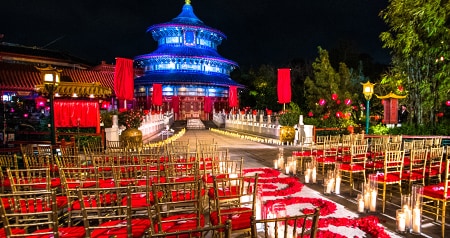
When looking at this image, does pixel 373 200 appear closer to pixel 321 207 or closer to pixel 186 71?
pixel 321 207

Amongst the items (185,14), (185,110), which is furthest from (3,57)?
(185,14)

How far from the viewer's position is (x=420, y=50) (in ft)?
40.4

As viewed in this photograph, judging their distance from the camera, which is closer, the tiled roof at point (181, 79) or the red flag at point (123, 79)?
the red flag at point (123, 79)

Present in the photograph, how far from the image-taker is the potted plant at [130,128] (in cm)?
1271

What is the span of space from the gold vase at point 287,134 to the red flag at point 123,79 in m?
7.51

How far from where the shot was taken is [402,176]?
6.09 metres

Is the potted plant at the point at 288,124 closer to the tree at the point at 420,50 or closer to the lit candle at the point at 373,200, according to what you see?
the tree at the point at 420,50

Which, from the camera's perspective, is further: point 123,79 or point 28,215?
point 123,79

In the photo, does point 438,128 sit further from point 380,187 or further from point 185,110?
point 185,110

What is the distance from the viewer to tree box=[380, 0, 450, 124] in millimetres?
10234

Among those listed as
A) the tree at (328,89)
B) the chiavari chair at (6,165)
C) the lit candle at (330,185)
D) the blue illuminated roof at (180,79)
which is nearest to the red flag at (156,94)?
the blue illuminated roof at (180,79)

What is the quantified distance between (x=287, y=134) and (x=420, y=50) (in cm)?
663

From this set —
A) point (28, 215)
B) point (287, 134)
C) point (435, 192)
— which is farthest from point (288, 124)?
point (28, 215)

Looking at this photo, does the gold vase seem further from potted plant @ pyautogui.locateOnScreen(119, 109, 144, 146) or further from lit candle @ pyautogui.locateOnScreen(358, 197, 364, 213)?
lit candle @ pyautogui.locateOnScreen(358, 197, 364, 213)
